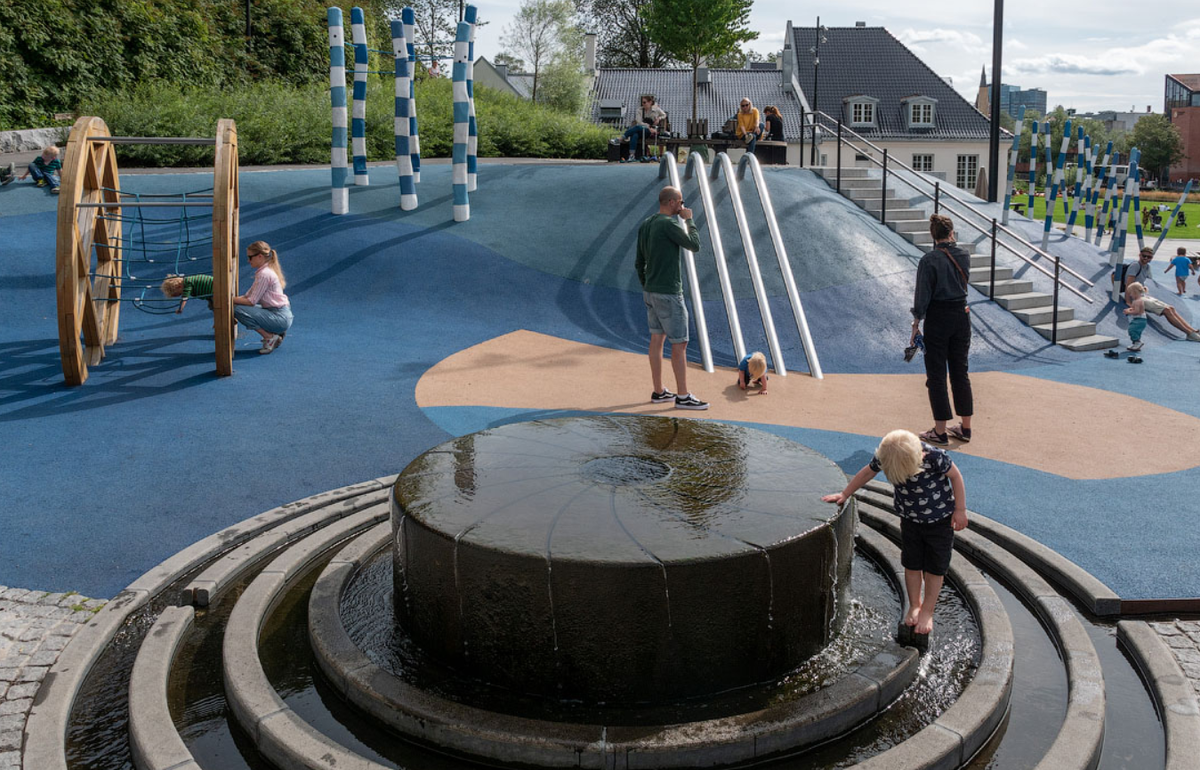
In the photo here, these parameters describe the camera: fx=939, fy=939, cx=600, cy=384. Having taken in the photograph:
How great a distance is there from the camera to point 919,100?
170 ft

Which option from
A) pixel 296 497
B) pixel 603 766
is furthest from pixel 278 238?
pixel 603 766

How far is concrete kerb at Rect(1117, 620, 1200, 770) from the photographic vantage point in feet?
12.8

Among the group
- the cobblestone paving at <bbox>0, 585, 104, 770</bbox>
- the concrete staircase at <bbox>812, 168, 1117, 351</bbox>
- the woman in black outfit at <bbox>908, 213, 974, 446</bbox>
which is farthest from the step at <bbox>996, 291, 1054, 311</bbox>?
the cobblestone paving at <bbox>0, 585, 104, 770</bbox>

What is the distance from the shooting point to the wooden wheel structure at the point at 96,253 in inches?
350

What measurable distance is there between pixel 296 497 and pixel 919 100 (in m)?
52.0

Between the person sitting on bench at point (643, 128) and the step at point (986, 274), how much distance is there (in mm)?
8726

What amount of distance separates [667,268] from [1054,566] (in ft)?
13.2

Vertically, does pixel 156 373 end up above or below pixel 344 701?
above

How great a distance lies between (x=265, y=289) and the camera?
1016 centimetres

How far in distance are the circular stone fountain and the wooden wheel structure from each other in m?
5.18

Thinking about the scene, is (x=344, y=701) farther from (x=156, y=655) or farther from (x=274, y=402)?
(x=274, y=402)

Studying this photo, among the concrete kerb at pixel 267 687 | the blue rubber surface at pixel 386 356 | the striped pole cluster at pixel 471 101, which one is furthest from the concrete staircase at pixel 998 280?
the concrete kerb at pixel 267 687

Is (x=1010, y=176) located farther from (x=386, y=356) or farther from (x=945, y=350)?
(x=386, y=356)

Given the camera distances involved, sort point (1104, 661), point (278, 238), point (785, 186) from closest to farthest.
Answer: point (1104, 661) → point (278, 238) → point (785, 186)
